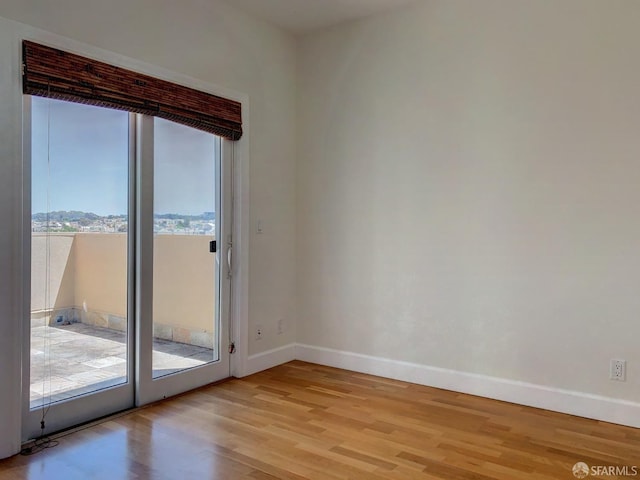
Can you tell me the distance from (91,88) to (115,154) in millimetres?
439

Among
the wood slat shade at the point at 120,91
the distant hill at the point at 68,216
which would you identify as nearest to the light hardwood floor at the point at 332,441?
the distant hill at the point at 68,216

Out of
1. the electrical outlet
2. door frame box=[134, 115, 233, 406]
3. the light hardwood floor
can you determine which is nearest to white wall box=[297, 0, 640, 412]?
the electrical outlet

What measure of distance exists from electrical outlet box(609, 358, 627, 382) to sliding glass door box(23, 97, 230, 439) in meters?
2.73

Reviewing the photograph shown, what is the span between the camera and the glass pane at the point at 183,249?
130 inches

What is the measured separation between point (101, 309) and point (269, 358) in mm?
1578

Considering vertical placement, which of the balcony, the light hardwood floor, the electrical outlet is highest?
the balcony

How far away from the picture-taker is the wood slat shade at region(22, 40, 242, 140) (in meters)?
2.55

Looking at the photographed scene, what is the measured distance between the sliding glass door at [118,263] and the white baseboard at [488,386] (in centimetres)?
102

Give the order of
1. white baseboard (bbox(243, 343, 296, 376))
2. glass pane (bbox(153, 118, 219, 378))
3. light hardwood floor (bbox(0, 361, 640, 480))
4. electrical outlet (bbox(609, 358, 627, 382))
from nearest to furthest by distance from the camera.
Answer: light hardwood floor (bbox(0, 361, 640, 480)) → electrical outlet (bbox(609, 358, 627, 382)) → glass pane (bbox(153, 118, 219, 378)) → white baseboard (bbox(243, 343, 296, 376))

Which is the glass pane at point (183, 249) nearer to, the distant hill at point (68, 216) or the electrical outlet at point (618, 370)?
the distant hill at point (68, 216)

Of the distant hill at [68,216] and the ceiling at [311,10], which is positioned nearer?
the distant hill at [68,216]

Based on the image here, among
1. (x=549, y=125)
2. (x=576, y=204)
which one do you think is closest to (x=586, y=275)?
(x=576, y=204)

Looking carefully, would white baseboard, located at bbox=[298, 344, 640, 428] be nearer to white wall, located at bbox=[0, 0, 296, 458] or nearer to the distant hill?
white wall, located at bbox=[0, 0, 296, 458]

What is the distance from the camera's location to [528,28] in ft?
10.6
